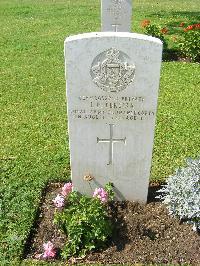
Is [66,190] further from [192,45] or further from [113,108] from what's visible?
[192,45]

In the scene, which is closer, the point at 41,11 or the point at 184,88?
the point at 184,88

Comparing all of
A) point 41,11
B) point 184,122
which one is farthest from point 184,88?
→ point 41,11

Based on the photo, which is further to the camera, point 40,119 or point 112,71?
point 40,119

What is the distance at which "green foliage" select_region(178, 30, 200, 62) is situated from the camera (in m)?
10.8

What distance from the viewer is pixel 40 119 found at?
7.55 meters

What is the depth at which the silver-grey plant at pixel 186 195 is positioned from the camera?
4.38 m

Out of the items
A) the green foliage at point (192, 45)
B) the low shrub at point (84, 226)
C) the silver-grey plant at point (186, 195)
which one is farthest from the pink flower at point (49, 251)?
the green foliage at point (192, 45)

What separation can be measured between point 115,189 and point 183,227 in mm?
916

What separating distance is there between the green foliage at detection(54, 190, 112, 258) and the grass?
0.54 meters

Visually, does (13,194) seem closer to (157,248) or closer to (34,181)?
(34,181)

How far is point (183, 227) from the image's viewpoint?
15.3 ft

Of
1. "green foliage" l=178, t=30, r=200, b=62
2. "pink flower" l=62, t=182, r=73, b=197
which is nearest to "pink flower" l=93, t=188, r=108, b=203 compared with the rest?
"pink flower" l=62, t=182, r=73, b=197

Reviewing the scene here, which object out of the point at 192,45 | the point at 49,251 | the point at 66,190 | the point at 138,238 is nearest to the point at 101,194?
the point at 66,190

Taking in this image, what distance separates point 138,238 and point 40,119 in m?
3.70
